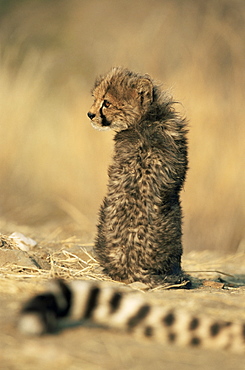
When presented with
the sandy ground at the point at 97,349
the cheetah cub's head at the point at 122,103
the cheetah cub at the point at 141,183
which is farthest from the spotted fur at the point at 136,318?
the cheetah cub's head at the point at 122,103

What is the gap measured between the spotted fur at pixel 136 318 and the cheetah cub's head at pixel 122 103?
1920 millimetres

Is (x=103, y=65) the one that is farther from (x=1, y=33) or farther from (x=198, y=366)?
(x=198, y=366)

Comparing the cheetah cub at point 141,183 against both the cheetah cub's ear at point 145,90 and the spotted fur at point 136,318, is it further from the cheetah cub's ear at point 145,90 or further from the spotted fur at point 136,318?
the spotted fur at point 136,318

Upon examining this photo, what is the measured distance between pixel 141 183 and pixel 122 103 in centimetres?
64

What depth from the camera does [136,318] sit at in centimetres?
322

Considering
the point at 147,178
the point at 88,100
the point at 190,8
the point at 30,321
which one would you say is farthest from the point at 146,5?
the point at 30,321

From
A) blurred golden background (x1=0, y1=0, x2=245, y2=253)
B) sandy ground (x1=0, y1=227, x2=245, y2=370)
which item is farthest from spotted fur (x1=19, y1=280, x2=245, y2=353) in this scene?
blurred golden background (x1=0, y1=0, x2=245, y2=253)

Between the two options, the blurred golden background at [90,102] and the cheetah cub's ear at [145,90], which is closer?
the cheetah cub's ear at [145,90]

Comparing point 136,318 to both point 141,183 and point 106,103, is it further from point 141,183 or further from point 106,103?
point 106,103

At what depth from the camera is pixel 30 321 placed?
9.83ft

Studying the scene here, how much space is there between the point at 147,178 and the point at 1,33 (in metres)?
7.15

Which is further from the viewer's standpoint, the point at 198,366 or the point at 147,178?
the point at 147,178

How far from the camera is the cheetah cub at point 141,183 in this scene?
4742mm

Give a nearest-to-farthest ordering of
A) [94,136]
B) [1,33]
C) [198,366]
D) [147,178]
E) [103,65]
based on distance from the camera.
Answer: [198,366] → [147,178] → [94,136] → [103,65] → [1,33]
